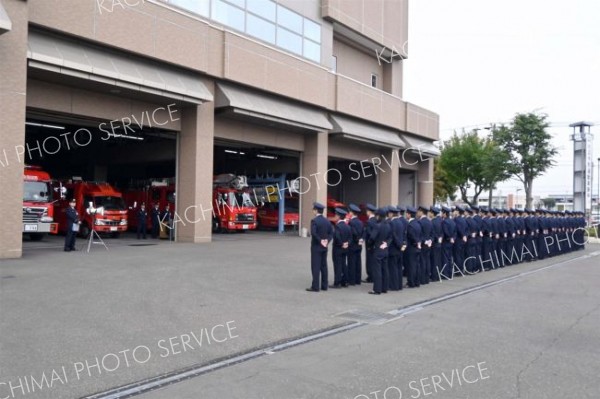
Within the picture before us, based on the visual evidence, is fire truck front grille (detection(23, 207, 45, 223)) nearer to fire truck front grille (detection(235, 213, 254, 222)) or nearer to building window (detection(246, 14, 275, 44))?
fire truck front grille (detection(235, 213, 254, 222))

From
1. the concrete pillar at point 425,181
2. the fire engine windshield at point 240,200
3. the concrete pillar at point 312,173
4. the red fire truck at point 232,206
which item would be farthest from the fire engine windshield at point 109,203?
the concrete pillar at point 425,181

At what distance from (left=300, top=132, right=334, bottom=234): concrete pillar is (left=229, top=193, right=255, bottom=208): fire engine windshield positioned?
3131mm

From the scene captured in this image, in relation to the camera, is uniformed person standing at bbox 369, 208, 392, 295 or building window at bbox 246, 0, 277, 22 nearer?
uniformed person standing at bbox 369, 208, 392, 295

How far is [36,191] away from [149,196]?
807 centimetres

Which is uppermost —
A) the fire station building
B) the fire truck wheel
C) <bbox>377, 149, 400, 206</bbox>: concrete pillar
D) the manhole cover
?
the fire station building

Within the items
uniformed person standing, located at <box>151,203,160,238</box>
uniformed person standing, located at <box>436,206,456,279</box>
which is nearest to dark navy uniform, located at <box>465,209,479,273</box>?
uniformed person standing, located at <box>436,206,456,279</box>

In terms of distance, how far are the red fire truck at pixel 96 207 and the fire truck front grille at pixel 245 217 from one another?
651 cm

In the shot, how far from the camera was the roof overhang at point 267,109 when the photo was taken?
22.1 metres

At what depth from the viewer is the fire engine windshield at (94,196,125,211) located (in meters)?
23.9

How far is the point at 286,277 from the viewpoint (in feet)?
43.4

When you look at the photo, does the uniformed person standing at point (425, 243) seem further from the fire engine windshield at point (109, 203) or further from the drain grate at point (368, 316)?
the fire engine windshield at point (109, 203)

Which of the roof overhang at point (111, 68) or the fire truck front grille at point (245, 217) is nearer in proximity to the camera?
the roof overhang at point (111, 68)

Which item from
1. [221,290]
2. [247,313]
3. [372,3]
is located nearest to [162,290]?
[221,290]

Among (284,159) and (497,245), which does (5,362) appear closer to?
(497,245)
